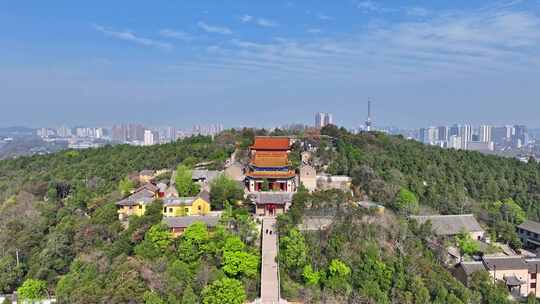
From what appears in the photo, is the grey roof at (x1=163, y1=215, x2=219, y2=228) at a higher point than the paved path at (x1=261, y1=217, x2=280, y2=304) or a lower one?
higher

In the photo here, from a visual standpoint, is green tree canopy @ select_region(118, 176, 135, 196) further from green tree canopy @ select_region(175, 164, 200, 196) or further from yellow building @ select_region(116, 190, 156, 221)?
green tree canopy @ select_region(175, 164, 200, 196)

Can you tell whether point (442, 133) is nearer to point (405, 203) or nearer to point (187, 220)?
A: point (405, 203)

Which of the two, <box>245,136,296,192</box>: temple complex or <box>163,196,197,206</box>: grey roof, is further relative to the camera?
<box>245,136,296,192</box>: temple complex

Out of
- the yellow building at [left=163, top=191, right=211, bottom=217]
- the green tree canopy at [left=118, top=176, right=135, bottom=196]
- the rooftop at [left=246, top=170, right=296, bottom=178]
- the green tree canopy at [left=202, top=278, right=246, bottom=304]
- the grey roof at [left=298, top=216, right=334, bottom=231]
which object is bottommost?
the green tree canopy at [left=202, top=278, right=246, bottom=304]

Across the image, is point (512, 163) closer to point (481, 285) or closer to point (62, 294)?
point (481, 285)

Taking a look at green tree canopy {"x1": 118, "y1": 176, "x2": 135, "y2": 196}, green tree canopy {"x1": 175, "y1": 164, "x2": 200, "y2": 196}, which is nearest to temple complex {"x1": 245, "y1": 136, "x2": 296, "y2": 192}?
green tree canopy {"x1": 175, "y1": 164, "x2": 200, "y2": 196}

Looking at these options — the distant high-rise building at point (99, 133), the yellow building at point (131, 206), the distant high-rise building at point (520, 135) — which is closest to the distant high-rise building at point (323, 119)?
the yellow building at point (131, 206)

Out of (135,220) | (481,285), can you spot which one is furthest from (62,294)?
(481,285)

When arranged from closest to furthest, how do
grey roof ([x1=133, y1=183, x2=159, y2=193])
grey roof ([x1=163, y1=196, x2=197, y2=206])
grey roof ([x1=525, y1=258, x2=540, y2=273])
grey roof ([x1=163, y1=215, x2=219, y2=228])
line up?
grey roof ([x1=163, y1=215, x2=219, y2=228]) < grey roof ([x1=163, y1=196, x2=197, y2=206]) < grey roof ([x1=525, y1=258, x2=540, y2=273]) < grey roof ([x1=133, y1=183, x2=159, y2=193])
